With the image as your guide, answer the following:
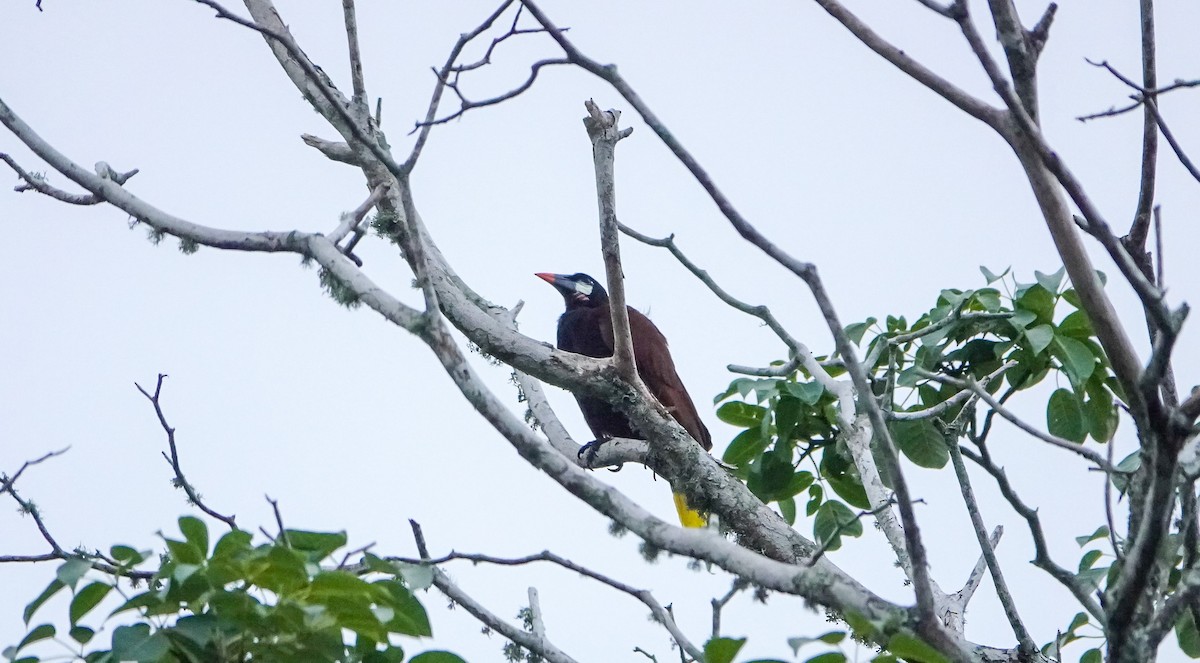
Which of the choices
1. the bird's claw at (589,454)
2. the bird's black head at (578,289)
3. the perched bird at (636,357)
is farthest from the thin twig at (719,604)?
the bird's black head at (578,289)

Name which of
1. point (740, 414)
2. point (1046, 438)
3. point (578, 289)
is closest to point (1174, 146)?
Result: point (1046, 438)

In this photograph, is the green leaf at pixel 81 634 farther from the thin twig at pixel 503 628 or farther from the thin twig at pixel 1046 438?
the thin twig at pixel 1046 438

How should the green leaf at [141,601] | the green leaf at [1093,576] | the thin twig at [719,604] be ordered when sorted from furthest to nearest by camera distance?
the green leaf at [1093,576] → the thin twig at [719,604] → the green leaf at [141,601]

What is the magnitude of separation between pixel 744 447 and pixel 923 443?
0.55 metres

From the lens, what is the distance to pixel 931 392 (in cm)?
319

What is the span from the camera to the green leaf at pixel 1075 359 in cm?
282

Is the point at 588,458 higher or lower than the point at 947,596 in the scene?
higher

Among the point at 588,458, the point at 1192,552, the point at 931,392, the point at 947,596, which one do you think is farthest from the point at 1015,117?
the point at 588,458

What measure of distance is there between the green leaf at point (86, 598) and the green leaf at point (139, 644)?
77 millimetres

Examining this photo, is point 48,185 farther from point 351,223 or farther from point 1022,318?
point 1022,318

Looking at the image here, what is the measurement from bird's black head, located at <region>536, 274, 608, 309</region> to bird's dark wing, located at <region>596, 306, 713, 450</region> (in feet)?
2.41

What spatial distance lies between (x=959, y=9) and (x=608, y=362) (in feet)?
4.79

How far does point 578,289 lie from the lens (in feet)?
20.0

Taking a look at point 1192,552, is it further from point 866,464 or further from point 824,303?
point 866,464
